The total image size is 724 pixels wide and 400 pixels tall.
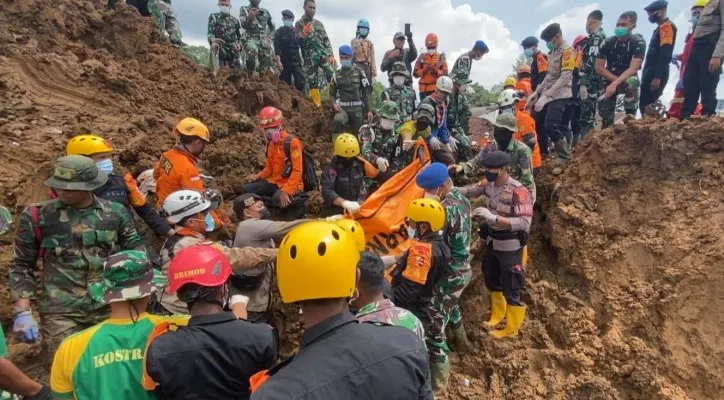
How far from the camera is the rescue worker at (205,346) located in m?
2.06

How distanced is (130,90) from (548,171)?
7130 mm

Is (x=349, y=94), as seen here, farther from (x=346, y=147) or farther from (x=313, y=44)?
(x=346, y=147)

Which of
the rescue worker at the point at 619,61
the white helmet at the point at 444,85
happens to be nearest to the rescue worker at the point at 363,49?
the white helmet at the point at 444,85

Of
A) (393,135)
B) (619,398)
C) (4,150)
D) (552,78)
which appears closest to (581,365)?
(619,398)

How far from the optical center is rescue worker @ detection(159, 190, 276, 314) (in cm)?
336

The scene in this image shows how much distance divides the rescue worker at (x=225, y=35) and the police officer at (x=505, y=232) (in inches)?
315

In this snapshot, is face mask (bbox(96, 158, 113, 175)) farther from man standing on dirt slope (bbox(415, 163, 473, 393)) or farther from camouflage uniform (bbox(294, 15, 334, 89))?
camouflage uniform (bbox(294, 15, 334, 89))

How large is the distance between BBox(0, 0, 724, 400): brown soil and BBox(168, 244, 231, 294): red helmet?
3.12 m

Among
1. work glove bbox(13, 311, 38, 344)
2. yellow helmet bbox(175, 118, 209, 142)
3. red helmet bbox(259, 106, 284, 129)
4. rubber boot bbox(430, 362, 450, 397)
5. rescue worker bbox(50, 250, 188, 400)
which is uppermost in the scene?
red helmet bbox(259, 106, 284, 129)

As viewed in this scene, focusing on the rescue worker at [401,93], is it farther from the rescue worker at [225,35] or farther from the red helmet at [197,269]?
the red helmet at [197,269]

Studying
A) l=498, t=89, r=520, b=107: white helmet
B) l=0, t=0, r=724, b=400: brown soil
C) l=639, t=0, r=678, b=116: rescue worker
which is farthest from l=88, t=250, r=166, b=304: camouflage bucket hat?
l=639, t=0, r=678, b=116: rescue worker

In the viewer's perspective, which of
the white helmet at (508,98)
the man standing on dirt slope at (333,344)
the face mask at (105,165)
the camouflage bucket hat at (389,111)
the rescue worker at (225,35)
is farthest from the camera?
the rescue worker at (225,35)

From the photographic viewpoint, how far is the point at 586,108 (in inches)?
288

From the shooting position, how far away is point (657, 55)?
22.0 ft
